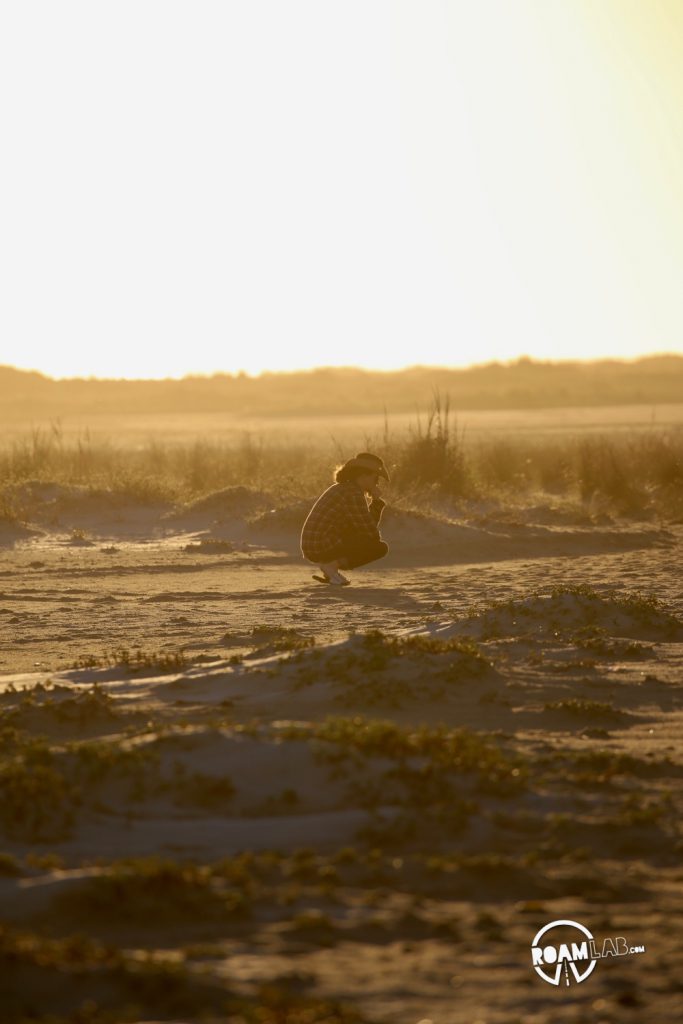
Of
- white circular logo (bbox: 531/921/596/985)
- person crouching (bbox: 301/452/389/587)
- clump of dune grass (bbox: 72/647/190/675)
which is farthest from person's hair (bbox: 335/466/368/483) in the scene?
white circular logo (bbox: 531/921/596/985)

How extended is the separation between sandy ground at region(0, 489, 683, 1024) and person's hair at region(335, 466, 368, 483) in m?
2.13

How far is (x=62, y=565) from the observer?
60.6 ft

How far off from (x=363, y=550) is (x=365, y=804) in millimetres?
8526

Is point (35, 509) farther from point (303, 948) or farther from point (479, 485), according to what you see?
point (303, 948)

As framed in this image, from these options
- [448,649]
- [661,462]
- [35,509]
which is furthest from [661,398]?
[448,649]

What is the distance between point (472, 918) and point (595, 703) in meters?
3.57

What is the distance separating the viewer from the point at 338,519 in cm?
1534

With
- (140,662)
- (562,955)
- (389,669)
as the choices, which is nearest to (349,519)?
(140,662)

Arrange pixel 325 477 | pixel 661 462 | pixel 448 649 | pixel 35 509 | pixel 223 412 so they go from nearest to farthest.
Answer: pixel 448 649
pixel 35 509
pixel 325 477
pixel 661 462
pixel 223 412

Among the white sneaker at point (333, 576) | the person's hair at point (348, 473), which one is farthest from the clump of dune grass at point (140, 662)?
the white sneaker at point (333, 576)

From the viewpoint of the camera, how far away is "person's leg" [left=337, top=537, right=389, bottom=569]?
15562 mm

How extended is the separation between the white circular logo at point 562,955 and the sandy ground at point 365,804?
0.04 metres

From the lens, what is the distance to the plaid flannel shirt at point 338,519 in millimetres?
15281

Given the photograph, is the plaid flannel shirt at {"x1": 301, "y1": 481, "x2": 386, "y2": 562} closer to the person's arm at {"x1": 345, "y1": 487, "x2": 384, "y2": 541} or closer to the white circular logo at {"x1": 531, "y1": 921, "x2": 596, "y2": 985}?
the person's arm at {"x1": 345, "y1": 487, "x2": 384, "y2": 541}
